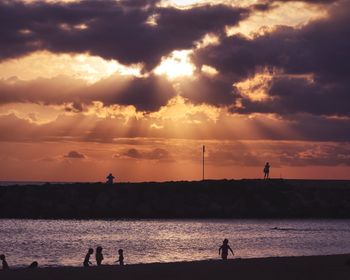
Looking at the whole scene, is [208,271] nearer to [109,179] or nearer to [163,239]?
[163,239]

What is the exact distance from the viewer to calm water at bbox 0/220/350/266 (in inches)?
1496

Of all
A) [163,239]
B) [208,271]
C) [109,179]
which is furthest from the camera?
[109,179]

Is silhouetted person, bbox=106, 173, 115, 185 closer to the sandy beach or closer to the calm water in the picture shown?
the calm water

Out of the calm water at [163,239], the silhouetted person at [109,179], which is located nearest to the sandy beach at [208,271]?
the calm water at [163,239]

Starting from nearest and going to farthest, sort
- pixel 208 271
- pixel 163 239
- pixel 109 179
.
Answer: pixel 208 271 < pixel 163 239 < pixel 109 179

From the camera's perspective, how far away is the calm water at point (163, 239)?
38000 millimetres

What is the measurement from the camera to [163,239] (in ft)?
154

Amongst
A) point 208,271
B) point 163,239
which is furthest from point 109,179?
point 208,271

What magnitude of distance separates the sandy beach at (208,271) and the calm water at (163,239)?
8480 mm

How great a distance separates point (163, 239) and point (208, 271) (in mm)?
22695

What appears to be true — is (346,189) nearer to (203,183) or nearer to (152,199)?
(203,183)

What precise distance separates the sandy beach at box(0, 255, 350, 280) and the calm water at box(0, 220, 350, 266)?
8.48 m

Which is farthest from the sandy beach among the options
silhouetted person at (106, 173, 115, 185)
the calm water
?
silhouetted person at (106, 173, 115, 185)

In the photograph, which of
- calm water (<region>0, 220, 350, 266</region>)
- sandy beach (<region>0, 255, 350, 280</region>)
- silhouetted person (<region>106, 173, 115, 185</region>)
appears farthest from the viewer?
silhouetted person (<region>106, 173, 115, 185</region>)
